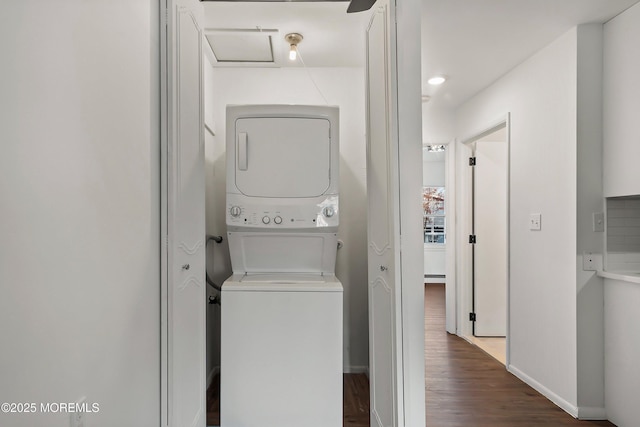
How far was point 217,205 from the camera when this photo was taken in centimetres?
291

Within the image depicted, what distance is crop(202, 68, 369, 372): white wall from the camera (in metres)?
2.95

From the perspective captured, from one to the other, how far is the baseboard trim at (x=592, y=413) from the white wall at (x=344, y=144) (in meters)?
1.40

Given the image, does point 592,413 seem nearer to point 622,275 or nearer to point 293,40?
point 622,275

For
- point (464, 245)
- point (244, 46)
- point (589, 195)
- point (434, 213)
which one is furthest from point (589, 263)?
point (434, 213)

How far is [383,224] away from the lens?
1825 mm

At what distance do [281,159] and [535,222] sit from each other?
6.23ft

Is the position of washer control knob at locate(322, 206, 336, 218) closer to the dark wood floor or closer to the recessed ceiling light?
the dark wood floor

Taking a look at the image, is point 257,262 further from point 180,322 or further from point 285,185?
point 180,322

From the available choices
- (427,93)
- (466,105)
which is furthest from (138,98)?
(466,105)

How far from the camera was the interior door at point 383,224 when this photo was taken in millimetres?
1618

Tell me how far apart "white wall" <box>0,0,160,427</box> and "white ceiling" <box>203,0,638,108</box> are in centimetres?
Answer: 85

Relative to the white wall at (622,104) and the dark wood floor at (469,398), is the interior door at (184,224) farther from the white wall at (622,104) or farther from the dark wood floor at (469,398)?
the white wall at (622,104)

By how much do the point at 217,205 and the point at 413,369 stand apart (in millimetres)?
1916

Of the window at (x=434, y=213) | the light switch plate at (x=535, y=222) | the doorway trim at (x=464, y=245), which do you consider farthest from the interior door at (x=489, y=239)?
the window at (x=434, y=213)
